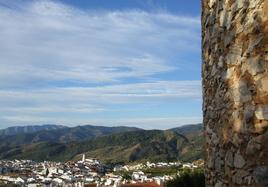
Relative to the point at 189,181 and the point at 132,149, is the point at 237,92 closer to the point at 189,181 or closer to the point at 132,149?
the point at 189,181

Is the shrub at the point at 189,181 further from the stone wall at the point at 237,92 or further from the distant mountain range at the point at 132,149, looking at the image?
the distant mountain range at the point at 132,149

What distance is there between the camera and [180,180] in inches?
1244

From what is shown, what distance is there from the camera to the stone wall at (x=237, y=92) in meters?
2.69

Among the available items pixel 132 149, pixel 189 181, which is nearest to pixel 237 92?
pixel 189 181

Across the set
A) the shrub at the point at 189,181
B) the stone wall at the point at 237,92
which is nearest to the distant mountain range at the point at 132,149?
the shrub at the point at 189,181

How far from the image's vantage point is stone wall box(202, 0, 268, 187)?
8.83 ft

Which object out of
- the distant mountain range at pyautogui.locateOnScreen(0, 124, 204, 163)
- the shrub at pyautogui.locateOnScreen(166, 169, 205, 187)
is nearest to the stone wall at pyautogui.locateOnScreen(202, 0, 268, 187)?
the shrub at pyautogui.locateOnScreen(166, 169, 205, 187)

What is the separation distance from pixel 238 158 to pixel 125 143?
186 metres

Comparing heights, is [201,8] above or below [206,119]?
above

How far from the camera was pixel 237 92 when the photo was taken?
2.94 metres

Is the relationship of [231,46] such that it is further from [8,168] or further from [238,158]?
[8,168]

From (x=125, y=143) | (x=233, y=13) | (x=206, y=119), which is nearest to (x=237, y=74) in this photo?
(x=233, y=13)

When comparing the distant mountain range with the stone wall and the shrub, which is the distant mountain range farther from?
the stone wall

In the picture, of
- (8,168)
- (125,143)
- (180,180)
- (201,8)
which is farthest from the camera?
(125,143)
